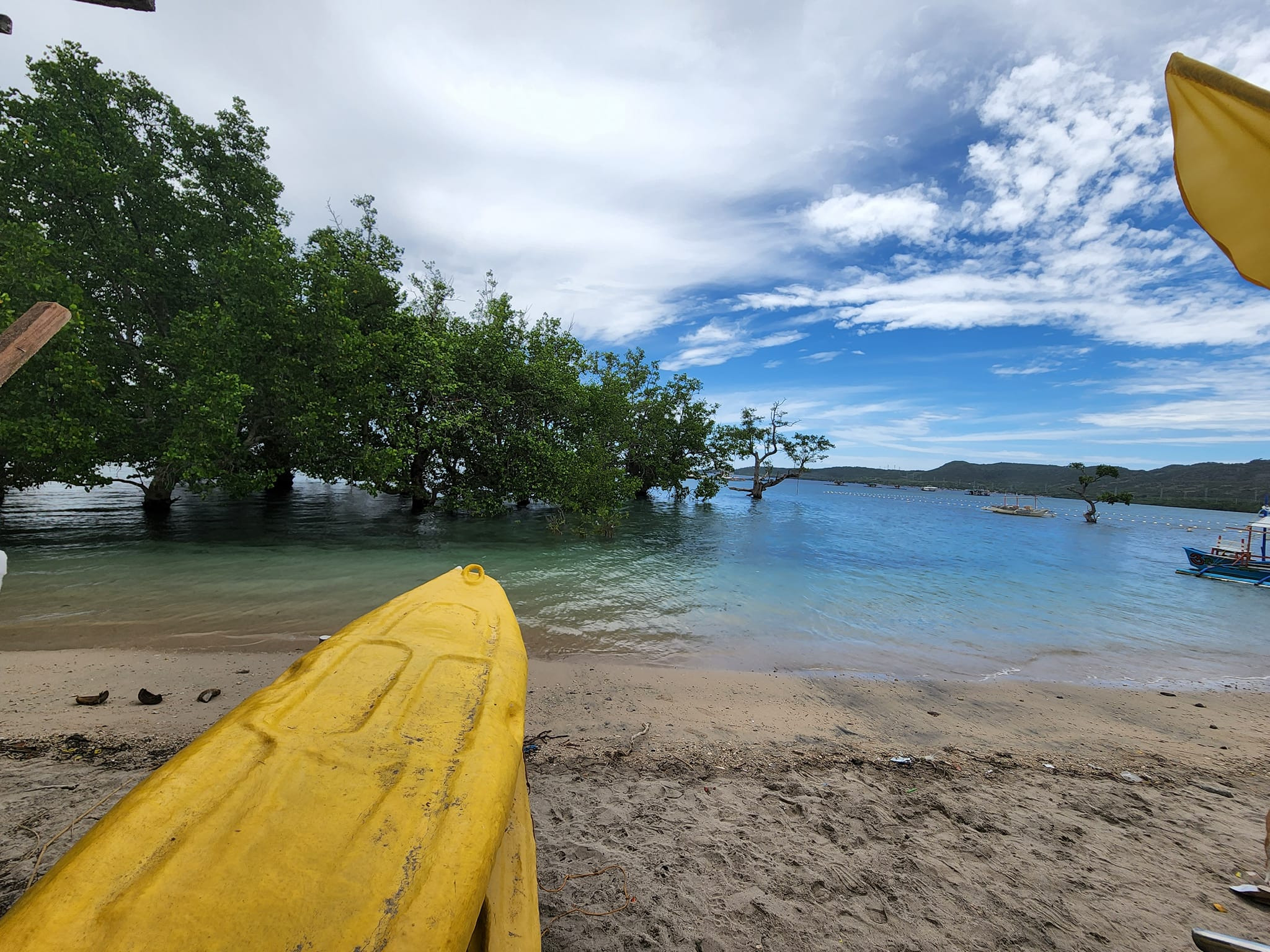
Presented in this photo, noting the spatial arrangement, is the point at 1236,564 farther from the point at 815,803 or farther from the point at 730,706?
the point at 815,803

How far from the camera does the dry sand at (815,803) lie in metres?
2.46

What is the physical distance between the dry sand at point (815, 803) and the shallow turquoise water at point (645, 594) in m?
1.60

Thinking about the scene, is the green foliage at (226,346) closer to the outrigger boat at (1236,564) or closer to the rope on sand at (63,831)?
the rope on sand at (63,831)

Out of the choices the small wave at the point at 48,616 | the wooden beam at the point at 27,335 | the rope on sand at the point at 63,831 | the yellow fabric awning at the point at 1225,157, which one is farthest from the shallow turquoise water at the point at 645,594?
the yellow fabric awning at the point at 1225,157

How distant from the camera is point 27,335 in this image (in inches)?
104

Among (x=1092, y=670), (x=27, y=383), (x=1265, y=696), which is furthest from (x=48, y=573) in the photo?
(x=1265, y=696)

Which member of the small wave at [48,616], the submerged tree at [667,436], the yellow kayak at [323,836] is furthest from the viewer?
the submerged tree at [667,436]

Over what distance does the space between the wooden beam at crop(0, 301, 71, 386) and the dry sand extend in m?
2.52

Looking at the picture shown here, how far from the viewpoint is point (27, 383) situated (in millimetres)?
9172

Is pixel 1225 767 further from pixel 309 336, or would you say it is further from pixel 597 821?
pixel 309 336

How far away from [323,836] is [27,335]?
10.6 ft

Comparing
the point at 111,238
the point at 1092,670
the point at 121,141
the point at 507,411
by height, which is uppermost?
the point at 121,141

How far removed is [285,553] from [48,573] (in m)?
3.77

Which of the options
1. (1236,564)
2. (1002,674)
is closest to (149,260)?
(1002,674)
